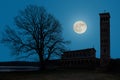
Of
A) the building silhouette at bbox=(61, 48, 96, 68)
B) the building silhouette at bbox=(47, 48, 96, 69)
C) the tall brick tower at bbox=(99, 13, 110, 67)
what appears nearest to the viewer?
the tall brick tower at bbox=(99, 13, 110, 67)

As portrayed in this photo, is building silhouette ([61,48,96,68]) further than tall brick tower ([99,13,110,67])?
Yes

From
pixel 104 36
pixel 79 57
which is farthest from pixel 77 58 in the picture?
pixel 104 36

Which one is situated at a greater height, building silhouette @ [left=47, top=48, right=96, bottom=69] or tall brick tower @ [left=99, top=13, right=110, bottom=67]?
tall brick tower @ [left=99, top=13, right=110, bottom=67]

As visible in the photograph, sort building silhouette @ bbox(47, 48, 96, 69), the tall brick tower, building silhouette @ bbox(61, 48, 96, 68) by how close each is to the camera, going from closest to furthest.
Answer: the tall brick tower, building silhouette @ bbox(47, 48, 96, 69), building silhouette @ bbox(61, 48, 96, 68)

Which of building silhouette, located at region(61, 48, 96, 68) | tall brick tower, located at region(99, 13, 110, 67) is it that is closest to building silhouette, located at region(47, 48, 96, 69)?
building silhouette, located at region(61, 48, 96, 68)

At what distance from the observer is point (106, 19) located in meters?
89.7

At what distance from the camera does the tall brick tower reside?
8800cm

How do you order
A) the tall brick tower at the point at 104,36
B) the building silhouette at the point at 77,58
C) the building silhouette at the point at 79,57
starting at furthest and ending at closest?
the building silhouette at the point at 79,57
the building silhouette at the point at 77,58
the tall brick tower at the point at 104,36

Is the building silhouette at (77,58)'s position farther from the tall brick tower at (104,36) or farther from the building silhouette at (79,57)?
the tall brick tower at (104,36)

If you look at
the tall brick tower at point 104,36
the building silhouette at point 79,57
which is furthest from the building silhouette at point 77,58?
the tall brick tower at point 104,36

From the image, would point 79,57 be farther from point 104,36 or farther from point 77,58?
point 104,36

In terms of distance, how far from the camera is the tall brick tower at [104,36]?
289 ft

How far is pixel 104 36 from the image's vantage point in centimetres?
8906

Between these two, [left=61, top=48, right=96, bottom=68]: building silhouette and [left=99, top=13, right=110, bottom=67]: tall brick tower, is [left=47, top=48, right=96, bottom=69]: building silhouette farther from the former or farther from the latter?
[left=99, top=13, right=110, bottom=67]: tall brick tower
